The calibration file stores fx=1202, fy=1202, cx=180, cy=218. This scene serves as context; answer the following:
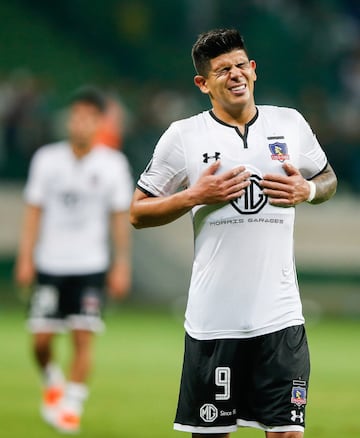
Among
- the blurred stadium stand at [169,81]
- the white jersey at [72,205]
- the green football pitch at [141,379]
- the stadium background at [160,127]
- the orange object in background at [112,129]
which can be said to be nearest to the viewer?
the green football pitch at [141,379]

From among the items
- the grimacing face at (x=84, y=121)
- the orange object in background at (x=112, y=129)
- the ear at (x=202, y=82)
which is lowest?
the ear at (x=202, y=82)

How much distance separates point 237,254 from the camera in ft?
18.4

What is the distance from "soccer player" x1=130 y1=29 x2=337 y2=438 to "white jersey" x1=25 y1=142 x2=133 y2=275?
3.72m

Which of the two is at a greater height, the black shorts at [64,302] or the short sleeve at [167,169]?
the short sleeve at [167,169]

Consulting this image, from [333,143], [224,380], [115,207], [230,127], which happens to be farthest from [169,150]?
[333,143]

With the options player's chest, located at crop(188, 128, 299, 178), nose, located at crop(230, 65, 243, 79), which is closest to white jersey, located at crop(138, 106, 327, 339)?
player's chest, located at crop(188, 128, 299, 178)

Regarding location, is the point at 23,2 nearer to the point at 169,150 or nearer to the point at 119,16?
the point at 119,16

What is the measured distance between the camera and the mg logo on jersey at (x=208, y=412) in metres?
5.63

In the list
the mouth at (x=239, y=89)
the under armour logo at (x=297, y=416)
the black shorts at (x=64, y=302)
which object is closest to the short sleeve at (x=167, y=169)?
the mouth at (x=239, y=89)

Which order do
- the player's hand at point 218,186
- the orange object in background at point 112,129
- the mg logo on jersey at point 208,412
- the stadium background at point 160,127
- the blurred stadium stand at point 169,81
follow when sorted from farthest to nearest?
the blurred stadium stand at point 169,81 → the orange object in background at point 112,129 → the stadium background at point 160,127 → the mg logo on jersey at point 208,412 → the player's hand at point 218,186

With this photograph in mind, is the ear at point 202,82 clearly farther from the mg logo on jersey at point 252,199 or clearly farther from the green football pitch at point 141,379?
the green football pitch at point 141,379

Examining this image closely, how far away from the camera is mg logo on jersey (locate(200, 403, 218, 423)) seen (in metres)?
5.63

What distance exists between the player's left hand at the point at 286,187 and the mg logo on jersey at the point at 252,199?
0.04 meters

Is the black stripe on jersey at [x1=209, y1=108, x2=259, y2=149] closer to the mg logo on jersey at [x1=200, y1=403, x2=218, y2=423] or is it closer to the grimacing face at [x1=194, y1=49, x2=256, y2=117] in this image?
the grimacing face at [x1=194, y1=49, x2=256, y2=117]
